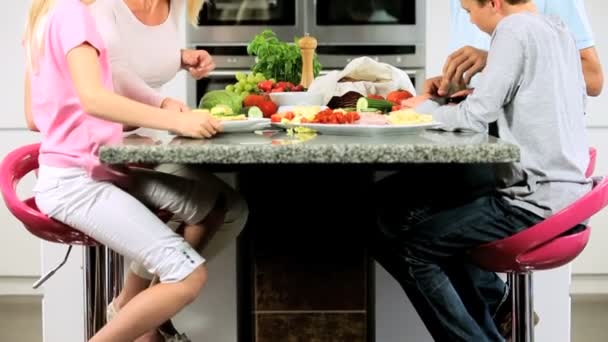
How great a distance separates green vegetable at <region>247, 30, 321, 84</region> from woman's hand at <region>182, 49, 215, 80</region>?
116mm

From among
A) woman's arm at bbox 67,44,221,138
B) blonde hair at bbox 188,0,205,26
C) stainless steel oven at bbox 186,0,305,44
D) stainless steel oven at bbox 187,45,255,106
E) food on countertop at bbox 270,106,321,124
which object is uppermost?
blonde hair at bbox 188,0,205,26

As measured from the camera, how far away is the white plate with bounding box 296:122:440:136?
1.42 m

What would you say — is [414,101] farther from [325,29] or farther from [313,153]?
[325,29]

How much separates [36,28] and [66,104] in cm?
18

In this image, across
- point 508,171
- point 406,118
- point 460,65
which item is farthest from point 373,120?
point 460,65

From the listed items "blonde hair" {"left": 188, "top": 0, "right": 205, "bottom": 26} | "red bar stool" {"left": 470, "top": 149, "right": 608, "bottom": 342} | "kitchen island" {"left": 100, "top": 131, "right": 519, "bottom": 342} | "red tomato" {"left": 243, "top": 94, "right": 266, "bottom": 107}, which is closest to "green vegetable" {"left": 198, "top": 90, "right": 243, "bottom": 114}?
"red tomato" {"left": 243, "top": 94, "right": 266, "bottom": 107}

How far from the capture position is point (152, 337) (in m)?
1.82

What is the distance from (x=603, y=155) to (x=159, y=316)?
9.45 ft

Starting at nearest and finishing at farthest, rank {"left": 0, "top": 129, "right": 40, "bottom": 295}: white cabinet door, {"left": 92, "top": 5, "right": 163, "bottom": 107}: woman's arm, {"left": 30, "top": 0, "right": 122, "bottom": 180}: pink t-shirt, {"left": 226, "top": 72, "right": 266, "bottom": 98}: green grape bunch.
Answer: {"left": 30, "top": 0, "right": 122, "bottom": 180}: pink t-shirt
{"left": 92, "top": 5, "right": 163, "bottom": 107}: woman's arm
{"left": 226, "top": 72, "right": 266, "bottom": 98}: green grape bunch
{"left": 0, "top": 129, "right": 40, "bottom": 295}: white cabinet door

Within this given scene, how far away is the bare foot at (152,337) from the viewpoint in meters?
1.81

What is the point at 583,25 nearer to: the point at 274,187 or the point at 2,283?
the point at 274,187

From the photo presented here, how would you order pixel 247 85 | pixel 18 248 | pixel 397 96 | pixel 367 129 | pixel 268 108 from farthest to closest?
pixel 18 248 → pixel 247 85 → pixel 397 96 → pixel 268 108 → pixel 367 129

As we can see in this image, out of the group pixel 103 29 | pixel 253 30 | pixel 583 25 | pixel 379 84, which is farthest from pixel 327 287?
pixel 253 30

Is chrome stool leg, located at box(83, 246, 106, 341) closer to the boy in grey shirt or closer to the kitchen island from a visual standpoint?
the kitchen island
